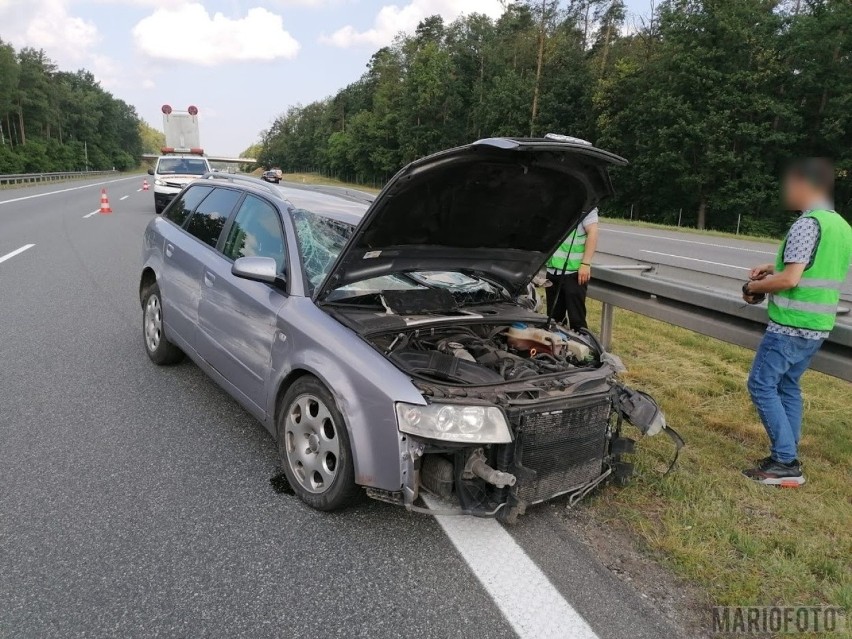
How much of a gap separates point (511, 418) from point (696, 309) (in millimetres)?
2373

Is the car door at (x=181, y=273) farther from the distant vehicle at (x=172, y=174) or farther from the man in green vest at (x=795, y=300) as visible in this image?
the distant vehicle at (x=172, y=174)

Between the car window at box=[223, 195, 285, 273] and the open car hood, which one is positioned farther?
the car window at box=[223, 195, 285, 273]

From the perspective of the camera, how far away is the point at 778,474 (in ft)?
11.6

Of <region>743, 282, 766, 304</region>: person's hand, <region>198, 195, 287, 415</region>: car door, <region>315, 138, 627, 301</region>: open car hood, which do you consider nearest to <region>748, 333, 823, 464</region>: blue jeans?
<region>743, 282, 766, 304</region>: person's hand

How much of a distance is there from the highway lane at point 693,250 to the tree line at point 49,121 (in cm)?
6807

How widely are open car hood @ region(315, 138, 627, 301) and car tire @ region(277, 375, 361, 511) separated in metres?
0.59

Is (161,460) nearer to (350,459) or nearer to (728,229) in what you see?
(350,459)

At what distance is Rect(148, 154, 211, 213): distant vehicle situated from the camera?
1872 centimetres

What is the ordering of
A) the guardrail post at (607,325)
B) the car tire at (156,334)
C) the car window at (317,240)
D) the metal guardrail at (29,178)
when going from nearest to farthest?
1. the car window at (317,240)
2. the car tire at (156,334)
3. the guardrail post at (607,325)
4. the metal guardrail at (29,178)

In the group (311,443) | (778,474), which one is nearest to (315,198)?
(311,443)

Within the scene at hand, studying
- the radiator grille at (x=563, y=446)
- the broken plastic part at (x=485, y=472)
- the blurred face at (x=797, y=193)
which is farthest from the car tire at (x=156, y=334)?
the blurred face at (x=797, y=193)

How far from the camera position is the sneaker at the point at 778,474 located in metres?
3.52

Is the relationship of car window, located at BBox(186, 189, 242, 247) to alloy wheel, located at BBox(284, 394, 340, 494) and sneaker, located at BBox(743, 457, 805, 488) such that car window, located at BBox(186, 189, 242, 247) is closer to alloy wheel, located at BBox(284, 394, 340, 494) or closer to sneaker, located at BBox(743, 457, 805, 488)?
alloy wheel, located at BBox(284, 394, 340, 494)

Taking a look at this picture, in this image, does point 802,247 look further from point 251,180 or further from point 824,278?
point 251,180
